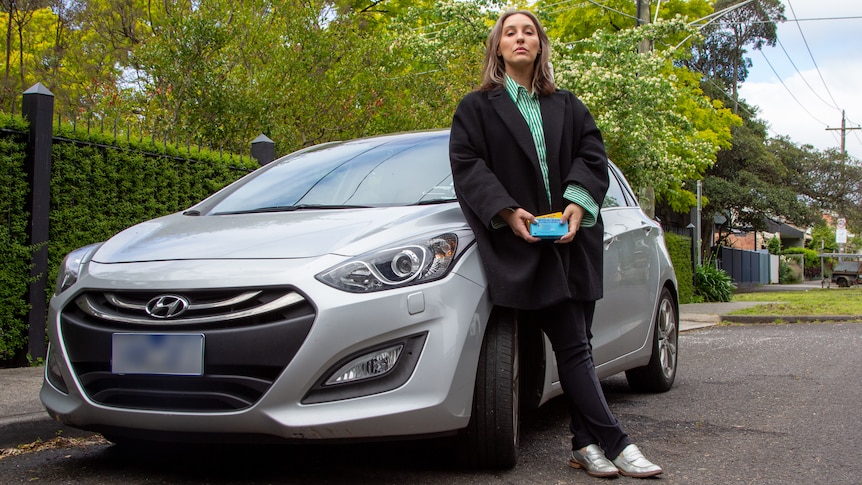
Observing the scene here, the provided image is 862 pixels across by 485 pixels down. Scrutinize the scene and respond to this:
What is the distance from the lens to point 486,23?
18.1 metres

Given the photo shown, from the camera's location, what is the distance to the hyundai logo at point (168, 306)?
3.02 m

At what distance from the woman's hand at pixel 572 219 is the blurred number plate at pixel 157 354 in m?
1.36

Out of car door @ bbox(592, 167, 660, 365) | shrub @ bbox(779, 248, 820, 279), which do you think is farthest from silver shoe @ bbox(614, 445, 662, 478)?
shrub @ bbox(779, 248, 820, 279)

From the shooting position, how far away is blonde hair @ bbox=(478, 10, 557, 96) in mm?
3604

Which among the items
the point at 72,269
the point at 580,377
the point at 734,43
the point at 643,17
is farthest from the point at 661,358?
the point at 734,43

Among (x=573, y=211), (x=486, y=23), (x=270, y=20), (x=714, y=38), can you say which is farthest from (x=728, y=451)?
(x=714, y=38)

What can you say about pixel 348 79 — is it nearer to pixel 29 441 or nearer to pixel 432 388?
pixel 29 441

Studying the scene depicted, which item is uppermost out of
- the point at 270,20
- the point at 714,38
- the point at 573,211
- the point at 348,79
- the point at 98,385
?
the point at 714,38

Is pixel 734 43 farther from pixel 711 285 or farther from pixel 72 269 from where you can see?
pixel 72 269

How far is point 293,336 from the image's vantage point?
2928 mm

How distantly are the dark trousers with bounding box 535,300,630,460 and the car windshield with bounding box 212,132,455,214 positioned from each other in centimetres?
68

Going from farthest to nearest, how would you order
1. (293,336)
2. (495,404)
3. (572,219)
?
(572,219) → (495,404) → (293,336)

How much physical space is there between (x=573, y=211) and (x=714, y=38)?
47.1 m

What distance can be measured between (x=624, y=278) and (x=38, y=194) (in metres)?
3.94
